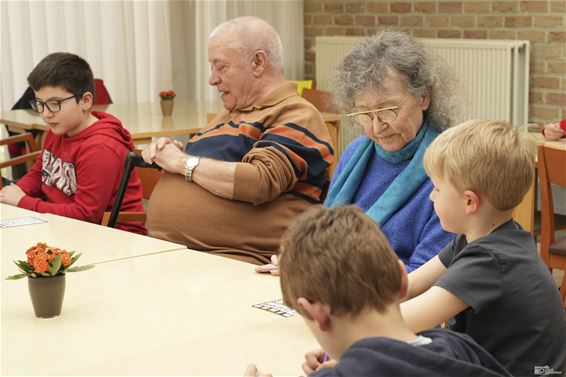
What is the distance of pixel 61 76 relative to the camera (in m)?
3.58

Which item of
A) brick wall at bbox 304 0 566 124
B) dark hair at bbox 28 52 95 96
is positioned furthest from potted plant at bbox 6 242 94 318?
brick wall at bbox 304 0 566 124

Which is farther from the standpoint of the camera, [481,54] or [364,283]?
[481,54]

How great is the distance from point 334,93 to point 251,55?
676 millimetres

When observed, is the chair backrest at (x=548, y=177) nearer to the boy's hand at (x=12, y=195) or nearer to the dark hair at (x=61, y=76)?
the dark hair at (x=61, y=76)

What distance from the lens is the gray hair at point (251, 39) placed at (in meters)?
3.26

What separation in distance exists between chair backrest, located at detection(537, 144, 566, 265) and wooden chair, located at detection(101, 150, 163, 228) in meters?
1.52

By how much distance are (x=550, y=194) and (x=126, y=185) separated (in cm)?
172

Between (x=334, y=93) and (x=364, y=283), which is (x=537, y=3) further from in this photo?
(x=364, y=283)

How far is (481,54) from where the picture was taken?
6.36 meters

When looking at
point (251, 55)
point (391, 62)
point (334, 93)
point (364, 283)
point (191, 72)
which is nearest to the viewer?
point (364, 283)

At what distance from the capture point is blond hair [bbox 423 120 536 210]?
167 cm

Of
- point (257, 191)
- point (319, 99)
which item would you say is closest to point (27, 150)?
point (319, 99)

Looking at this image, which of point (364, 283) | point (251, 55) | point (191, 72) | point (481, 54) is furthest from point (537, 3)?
point (364, 283)

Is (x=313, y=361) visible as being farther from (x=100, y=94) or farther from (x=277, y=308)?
(x=100, y=94)
